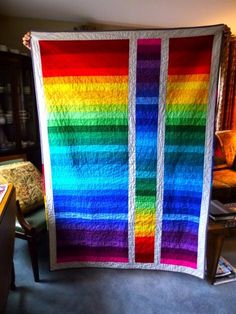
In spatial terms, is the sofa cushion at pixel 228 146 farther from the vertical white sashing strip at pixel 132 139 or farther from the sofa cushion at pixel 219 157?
the vertical white sashing strip at pixel 132 139

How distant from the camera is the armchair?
1.84 metres

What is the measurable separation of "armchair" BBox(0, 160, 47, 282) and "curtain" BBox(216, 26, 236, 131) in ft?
9.36

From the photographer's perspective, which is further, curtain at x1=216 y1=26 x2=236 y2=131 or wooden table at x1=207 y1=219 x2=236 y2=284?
curtain at x1=216 y1=26 x2=236 y2=131

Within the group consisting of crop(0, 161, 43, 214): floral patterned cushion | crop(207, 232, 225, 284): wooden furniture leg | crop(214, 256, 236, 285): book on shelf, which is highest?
crop(0, 161, 43, 214): floral patterned cushion

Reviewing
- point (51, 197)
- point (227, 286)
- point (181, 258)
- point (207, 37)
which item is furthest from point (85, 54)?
point (227, 286)

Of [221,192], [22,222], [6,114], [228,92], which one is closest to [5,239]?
[22,222]

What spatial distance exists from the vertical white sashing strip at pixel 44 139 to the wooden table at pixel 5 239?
12.0 inches

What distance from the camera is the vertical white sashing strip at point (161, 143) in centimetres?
161

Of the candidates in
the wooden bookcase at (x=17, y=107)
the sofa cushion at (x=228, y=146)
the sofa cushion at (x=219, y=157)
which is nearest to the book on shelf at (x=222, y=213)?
the sofa cushion at (x=219, y=157)

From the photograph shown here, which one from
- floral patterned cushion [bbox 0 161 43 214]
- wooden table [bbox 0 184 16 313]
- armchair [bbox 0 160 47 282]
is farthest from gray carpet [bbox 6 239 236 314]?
floral patterned cushion [bbox 0 161 43 214]

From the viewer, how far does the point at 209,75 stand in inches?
62.8

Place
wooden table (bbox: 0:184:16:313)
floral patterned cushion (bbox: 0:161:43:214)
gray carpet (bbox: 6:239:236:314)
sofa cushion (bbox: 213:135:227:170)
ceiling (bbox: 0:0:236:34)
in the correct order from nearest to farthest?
wooden table (bbox: 0:184:16:313)
gray carpet (bbox: 6:239:236:314)
floral patterned cushion (bbox: 0:161:43:214)
ceiling (bbox: 0:0:236:34)
sofa cushion (bbox: 213:135:227:170)

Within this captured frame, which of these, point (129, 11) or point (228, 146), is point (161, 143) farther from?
point (228, 146)

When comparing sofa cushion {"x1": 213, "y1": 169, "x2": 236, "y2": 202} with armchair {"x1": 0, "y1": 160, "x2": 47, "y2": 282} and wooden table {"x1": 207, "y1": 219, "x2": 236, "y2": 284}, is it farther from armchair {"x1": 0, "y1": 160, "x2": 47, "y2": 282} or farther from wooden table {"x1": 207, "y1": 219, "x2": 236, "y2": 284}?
armchair {"x1": 0, "y1": 160, "x2": 47, "y2": 282}
